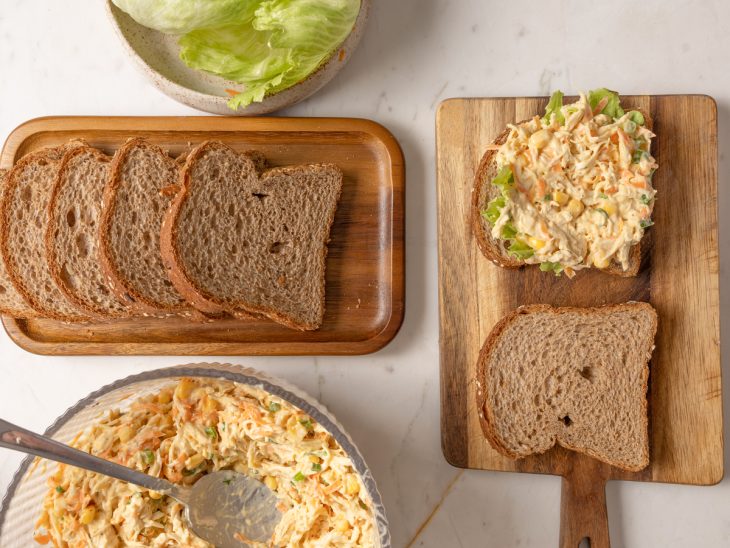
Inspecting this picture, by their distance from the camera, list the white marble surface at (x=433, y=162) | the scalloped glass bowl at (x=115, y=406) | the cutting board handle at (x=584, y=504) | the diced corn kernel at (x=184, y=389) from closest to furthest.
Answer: the scalloped glass bowl at (x=115, y=406), the diced corn kernel at (x=184, y=389), the cutting board handle at (x=584, y=504), the white marble surface at (x=433, y=162)

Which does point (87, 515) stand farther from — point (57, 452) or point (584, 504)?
point (584, 504)

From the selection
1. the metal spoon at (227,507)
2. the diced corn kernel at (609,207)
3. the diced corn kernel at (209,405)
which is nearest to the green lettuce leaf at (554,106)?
the diced corn kernel at (609,207)

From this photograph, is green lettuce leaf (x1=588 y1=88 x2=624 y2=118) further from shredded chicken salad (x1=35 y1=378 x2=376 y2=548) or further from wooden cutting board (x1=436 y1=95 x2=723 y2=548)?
shredded chicken salad (x1=35 y1=378 x2=376 y2=548)

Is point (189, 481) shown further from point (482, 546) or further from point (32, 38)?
point (32, 38)

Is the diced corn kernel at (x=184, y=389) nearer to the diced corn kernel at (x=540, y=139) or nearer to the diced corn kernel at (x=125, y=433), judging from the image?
the diced corn kernel at (x=125, y=433)

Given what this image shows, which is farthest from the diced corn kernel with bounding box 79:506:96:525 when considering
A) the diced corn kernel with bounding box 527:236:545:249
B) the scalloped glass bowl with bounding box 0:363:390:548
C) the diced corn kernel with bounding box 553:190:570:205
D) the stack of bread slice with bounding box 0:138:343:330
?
the diced corn kernel with bounding box 553:190:570:205

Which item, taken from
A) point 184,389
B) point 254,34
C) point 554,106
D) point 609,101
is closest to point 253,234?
point 184,389
